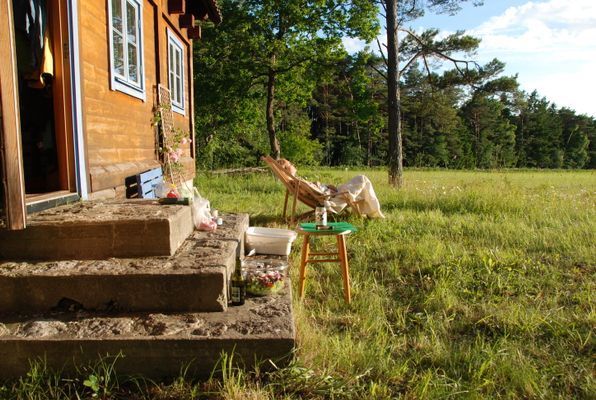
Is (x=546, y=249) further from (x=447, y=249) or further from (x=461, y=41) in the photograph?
(x=461, y=41)

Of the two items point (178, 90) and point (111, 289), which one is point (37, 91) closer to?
point (111, 289)

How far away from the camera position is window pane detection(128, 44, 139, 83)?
5.77 m

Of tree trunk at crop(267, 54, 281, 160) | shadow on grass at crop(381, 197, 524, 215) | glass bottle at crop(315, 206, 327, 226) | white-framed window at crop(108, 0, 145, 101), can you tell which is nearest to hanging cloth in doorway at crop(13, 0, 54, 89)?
white-framed window at crop(108, 0, 145, 101)

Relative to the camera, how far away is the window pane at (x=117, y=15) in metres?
5.20

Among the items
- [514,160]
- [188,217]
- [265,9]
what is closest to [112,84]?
[188,217]

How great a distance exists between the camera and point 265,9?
17875 millimetres

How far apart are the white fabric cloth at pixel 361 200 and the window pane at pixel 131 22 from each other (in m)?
3.38

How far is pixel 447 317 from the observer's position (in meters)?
3.70

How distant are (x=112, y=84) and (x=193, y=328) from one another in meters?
3.21

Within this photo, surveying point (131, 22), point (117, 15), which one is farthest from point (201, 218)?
point (131, 22)

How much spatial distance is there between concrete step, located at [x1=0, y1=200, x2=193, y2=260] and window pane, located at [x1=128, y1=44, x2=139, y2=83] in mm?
3084

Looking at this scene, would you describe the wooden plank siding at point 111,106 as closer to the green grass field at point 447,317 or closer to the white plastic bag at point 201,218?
the white plastic bag at point 201,218

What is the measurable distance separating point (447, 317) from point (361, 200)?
11.4ft

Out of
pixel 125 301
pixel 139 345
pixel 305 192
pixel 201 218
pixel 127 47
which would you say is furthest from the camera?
pixel 305 192
